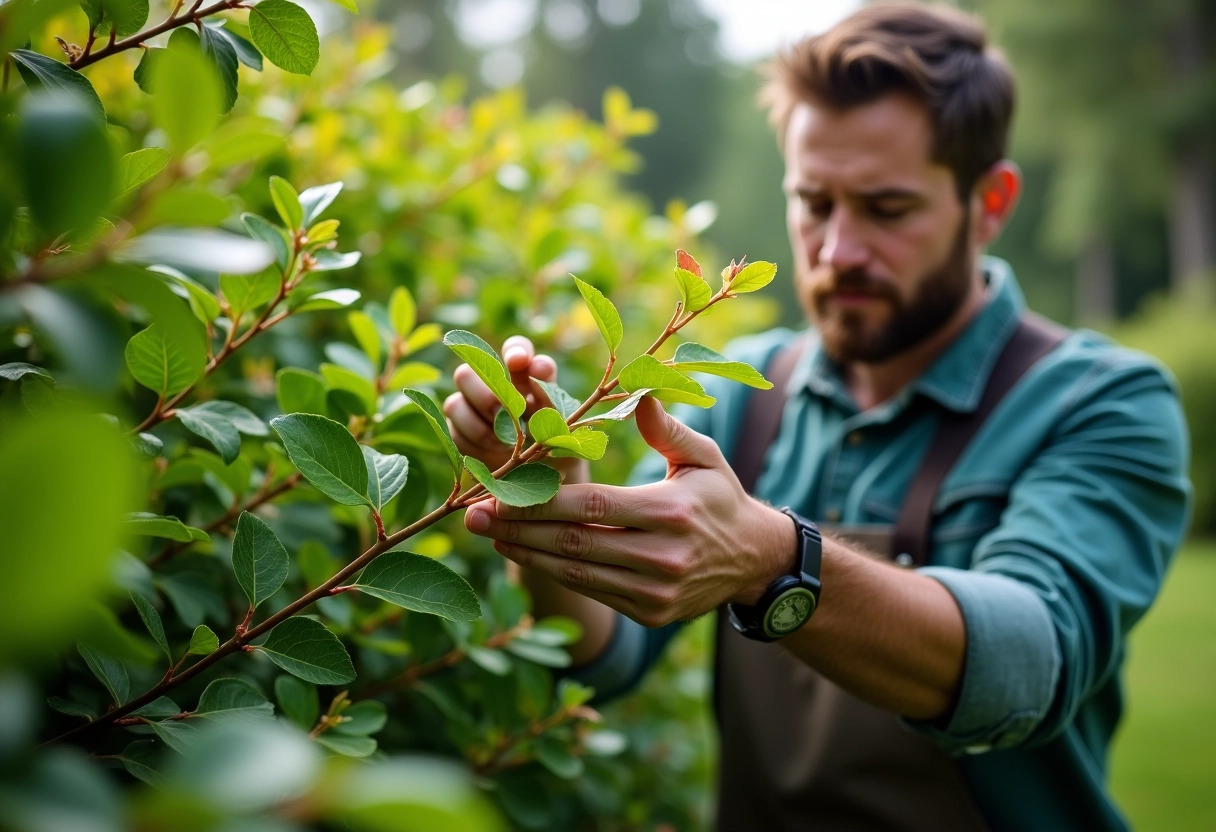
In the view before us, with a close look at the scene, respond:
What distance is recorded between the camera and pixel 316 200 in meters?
1.07

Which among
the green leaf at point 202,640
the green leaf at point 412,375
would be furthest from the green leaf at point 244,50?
the green leaf at point 202,640

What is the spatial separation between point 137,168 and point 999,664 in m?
1.30

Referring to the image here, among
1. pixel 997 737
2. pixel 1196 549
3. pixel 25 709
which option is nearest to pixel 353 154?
pixel 997 737

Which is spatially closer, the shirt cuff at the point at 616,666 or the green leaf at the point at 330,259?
the green leaf at the point at 330,259

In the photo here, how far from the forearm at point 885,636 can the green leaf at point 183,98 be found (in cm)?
98

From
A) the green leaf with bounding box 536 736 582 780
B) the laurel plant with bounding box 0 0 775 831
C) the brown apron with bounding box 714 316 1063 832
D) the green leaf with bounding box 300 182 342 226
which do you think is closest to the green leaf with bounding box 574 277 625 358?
the laurel plant with bounding box 0 0 775 831

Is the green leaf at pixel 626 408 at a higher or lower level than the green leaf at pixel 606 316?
lower

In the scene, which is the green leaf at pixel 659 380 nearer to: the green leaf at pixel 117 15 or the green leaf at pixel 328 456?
the green leaf at pixel 328 456

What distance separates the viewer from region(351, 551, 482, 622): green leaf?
0.85 metres

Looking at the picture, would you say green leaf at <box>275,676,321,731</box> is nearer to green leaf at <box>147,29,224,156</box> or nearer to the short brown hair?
green leaf at <box>147,29,224,156</box>

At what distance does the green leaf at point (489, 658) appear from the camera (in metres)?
1.28

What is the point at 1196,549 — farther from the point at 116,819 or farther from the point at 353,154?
the point at 116,819

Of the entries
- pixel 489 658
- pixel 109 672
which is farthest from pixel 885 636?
pixel 109 672

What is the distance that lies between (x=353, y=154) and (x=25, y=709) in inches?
71.2
